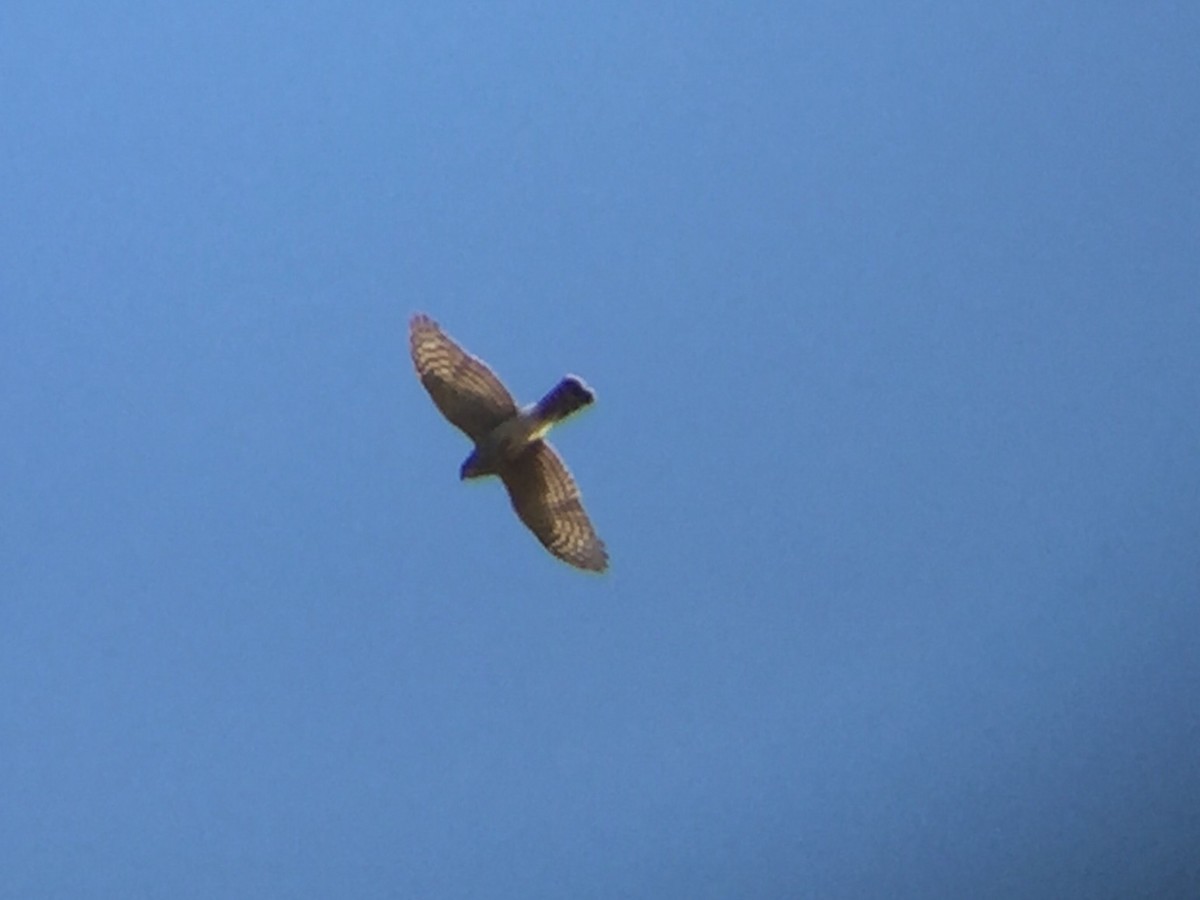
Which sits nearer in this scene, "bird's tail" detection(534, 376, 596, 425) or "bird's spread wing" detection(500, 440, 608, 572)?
"bird's tail" detection(534, 376, 596, 425)

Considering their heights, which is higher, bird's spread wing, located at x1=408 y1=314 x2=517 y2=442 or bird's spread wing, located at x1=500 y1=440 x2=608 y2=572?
bird's spread wing, located at x1=408 y1=314 x2=517 y2=442

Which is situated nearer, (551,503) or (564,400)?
(564,400)

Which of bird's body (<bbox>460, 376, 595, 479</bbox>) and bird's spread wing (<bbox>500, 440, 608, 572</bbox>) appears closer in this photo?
bird's body (<bbox>460, 376, 595, 479</bbox>)

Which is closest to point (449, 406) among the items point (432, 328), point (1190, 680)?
point (432, 328)

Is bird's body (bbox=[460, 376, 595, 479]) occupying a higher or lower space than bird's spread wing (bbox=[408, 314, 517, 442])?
lower
